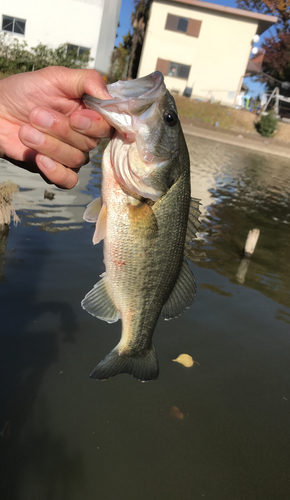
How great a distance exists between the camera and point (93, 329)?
5.46 metres

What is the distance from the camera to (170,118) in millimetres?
2029

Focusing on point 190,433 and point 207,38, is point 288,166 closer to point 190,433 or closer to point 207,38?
point 207,38

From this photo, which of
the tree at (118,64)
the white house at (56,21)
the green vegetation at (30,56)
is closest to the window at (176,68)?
the tree at (118,64)

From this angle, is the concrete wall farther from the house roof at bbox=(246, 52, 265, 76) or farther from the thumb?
the thumb

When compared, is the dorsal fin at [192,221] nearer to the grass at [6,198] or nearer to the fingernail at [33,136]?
the fingernail at [33,136]

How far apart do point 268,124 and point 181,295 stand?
31.3 meters

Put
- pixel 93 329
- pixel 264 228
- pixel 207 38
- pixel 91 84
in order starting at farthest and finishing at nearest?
pixel 207 38, pixel 264 228, pixel 93 329, pixel 91 84

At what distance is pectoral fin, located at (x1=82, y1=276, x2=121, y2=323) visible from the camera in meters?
2.32

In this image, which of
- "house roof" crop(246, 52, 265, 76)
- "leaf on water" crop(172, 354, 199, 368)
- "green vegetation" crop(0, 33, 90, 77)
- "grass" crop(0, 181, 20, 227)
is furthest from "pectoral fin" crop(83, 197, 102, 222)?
"house roof" crop(246, 52, 265, 76)

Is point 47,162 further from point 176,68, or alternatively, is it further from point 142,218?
point 176,68

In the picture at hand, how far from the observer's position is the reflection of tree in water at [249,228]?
8.36m

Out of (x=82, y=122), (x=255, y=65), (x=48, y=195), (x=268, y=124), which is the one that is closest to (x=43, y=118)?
(x=82, y=122)

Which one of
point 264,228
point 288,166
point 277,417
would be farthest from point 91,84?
point 288,166

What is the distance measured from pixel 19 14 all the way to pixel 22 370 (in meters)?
27.1
